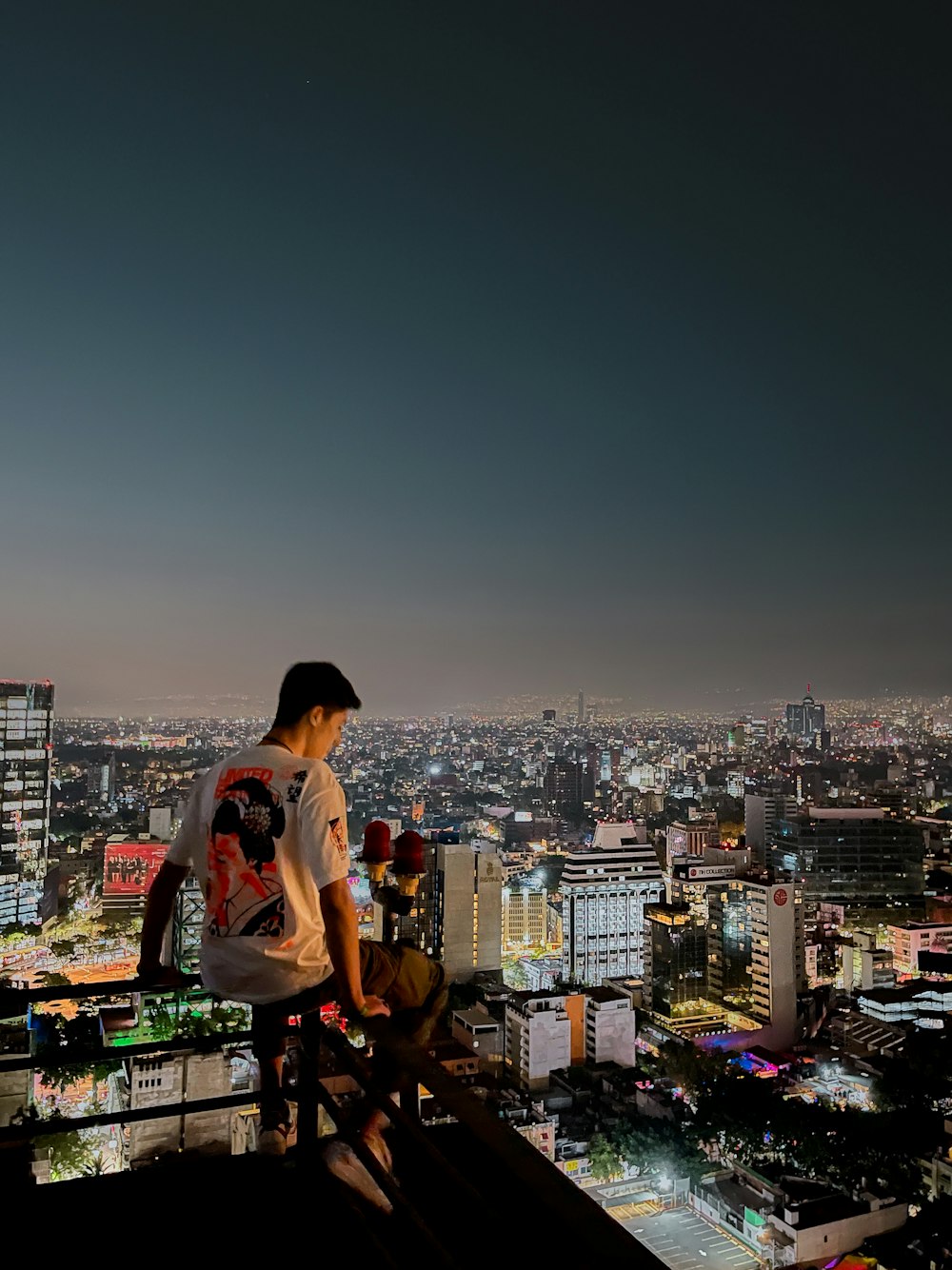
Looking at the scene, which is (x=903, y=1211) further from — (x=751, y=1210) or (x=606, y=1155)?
(x=606, y=1155)

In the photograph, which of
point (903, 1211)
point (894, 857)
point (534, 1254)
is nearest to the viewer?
point (534, 1254)

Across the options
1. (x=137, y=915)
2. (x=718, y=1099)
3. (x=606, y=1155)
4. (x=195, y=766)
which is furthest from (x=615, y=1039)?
(x=195, y=766)

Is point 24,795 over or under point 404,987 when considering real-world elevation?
under

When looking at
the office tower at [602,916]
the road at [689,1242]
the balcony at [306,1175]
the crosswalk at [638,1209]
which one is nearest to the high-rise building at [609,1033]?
the crosswalk at [638,1209]

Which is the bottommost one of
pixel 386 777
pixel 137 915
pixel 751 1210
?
pixel 751 1210

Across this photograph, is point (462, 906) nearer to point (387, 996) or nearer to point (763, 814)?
A: point (763, 814)

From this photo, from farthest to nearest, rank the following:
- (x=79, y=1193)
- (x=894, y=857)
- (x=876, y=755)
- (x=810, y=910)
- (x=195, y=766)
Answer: (x=876, y=755) → (x=894, y=857) → (x=810, y=910) → (x=195, y=766) → (x=79, y=1193)

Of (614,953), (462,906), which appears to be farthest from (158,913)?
(614,953)
